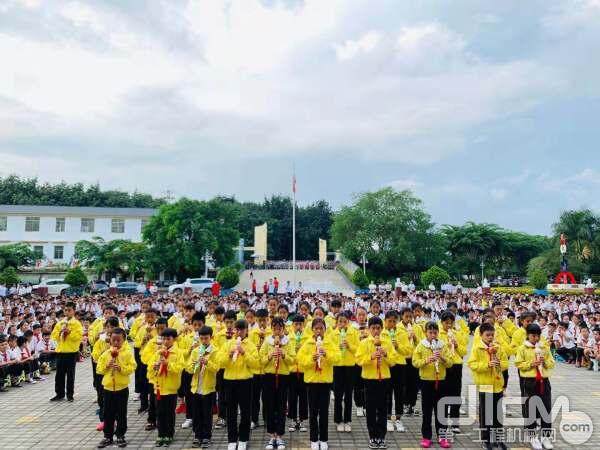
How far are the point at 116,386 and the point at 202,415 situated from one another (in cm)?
113

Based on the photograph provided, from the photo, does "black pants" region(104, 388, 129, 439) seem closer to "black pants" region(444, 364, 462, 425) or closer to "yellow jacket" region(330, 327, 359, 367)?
"yellow jacket" region(330, 327, 359, 367)

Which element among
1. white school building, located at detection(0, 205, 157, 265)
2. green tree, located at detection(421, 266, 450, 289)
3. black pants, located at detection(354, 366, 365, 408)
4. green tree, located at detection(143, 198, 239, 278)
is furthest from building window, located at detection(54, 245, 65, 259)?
black pants, located at detection(354, 366, 365, 408)

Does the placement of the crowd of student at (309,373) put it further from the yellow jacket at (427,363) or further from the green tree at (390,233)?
the green tree at (390,233)

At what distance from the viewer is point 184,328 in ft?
23.7

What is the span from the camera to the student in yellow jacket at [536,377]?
231 inches

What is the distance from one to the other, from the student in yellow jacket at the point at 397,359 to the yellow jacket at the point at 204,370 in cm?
216

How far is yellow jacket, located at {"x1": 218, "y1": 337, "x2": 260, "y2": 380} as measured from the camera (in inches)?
231

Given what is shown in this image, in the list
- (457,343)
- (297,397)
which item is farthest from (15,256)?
(457,343)

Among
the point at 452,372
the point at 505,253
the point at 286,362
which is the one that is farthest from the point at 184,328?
the point at 505,253

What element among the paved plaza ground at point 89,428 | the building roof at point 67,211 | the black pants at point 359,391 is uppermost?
the building roof at point 67,211

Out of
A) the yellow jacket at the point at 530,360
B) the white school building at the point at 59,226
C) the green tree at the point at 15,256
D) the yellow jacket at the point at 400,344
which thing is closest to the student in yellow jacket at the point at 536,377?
the yellow jacket at the point at 530,360

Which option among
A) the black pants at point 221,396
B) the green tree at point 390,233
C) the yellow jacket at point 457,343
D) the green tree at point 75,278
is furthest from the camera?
the green tree at point 390,233

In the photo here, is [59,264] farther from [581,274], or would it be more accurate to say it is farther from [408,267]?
[581,274]

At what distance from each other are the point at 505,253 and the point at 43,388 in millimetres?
46390
